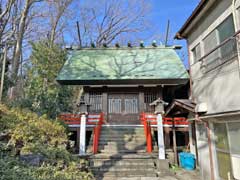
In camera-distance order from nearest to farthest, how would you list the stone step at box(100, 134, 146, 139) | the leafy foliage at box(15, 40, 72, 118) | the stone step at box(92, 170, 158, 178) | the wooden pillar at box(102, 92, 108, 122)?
the stone step at box(92, 170, 158, 178), the stone step at box(100, 134, 146, 139), the leafy foliage at box(15, 40, 72, 118), the wooden pillar at box(102, 92, 108, 122)

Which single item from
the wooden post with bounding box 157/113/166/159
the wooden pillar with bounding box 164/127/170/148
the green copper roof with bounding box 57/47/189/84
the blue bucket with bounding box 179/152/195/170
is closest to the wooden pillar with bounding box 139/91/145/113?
the green copper roof with bounding box 57/47/189/84

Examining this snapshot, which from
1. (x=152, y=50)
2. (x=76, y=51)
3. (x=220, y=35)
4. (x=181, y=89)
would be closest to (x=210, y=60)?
(x=220, y=35)

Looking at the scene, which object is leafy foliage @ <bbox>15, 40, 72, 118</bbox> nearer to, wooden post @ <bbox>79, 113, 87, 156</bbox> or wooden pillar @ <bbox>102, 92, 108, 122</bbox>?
A: wooden pillar @ <bbox>102, 92, 108, 122</bbox>

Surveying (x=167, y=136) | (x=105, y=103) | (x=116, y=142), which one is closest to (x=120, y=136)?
(x=116, y=142)

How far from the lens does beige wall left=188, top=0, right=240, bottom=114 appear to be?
451 cm

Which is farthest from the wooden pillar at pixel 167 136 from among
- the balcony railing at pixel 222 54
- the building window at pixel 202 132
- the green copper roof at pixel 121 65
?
the balcony railing at pixel 222 54

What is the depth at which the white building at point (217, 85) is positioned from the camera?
178 inches

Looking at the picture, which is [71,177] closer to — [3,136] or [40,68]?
[3,136]

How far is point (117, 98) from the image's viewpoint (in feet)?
37.0

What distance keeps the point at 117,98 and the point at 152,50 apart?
5100 mm

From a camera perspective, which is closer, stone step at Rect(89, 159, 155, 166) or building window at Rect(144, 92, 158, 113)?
stone step at Rect(89, 159, 155, 166)

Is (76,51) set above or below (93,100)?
above

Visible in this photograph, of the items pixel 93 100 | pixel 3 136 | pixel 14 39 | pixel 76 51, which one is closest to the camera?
pixel 3 136

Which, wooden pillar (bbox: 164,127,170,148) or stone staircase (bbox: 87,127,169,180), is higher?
wooden pillar (bbox: 164,127,170,148)
